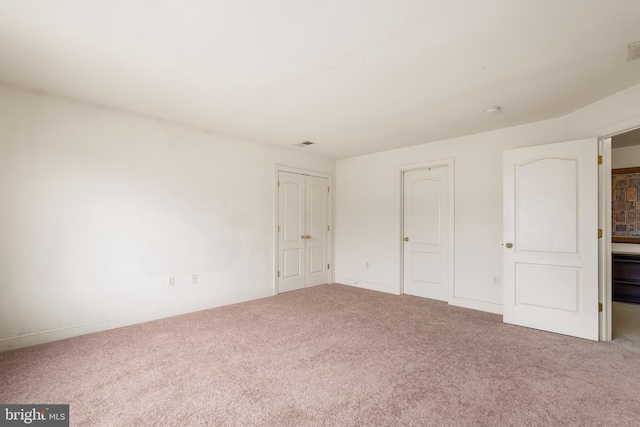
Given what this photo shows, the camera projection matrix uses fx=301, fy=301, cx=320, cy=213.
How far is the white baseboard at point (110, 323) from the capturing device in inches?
110

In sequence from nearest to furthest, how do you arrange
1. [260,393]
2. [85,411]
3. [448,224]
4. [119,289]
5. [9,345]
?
[85,411] < [260,393] < [9,345] < [119,289] < [448,224]

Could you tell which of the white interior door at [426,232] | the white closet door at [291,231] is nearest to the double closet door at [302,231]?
the white closet door at [291,231]

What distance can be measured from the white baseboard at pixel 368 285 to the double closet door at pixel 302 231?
0.94 feet

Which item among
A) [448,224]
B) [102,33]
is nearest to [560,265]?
[448,224]

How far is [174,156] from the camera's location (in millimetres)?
3787

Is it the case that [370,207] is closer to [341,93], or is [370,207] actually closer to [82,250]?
[341,93]

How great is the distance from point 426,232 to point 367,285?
1.43 meters

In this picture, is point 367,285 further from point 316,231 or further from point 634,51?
point 634,51

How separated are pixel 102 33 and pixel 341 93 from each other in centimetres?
185

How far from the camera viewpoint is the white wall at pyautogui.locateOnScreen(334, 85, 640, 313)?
127 inches

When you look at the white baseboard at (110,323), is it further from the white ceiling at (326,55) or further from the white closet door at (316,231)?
the white ceiling at (326,55)

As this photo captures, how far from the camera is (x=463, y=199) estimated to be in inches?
166

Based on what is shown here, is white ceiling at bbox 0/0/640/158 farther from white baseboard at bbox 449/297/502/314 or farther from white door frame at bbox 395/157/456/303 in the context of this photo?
white baseboard at bbox 449/297/502/314

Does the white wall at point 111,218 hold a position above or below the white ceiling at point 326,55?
below
